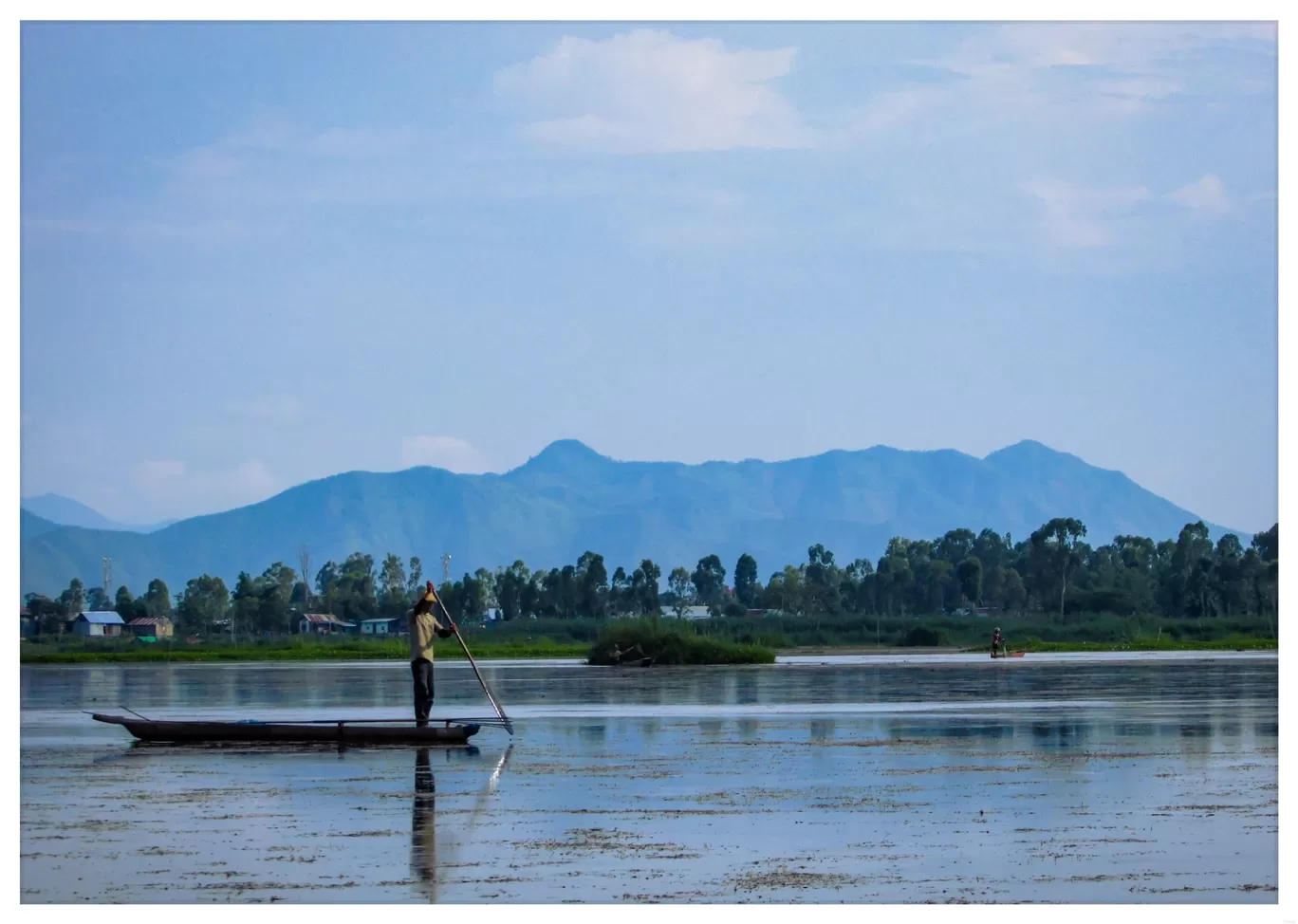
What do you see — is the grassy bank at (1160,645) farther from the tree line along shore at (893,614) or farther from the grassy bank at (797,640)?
the tree line along shore at (893,614)

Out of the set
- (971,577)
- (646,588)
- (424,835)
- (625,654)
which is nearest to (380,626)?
(646,588)

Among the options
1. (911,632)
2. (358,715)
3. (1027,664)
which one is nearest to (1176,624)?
(911,632)

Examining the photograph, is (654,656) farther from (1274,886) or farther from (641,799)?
(1274,886)

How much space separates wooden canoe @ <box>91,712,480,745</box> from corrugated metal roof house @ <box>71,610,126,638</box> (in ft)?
557

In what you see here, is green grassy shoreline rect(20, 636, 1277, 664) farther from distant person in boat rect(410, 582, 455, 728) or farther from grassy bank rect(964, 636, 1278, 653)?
distant person in boat rect(410, 582, 455, 728)

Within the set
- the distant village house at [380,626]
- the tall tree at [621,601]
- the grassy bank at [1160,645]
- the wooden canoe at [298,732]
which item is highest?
the wooden canoe at [298,732]

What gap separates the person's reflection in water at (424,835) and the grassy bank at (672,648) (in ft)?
145

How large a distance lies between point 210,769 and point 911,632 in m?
83.4

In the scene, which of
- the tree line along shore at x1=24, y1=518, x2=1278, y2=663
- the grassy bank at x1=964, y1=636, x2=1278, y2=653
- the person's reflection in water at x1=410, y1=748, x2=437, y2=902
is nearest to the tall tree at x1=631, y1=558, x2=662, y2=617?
the tree line along shore at x1=24, y1=518, x2=1278, y2=663

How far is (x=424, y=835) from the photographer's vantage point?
47.2 ft

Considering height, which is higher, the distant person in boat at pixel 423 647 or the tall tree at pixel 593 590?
the distant person in boat at pixel 423 647

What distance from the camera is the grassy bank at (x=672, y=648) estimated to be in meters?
64.0

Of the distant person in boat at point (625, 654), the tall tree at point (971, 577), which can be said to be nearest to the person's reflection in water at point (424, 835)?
the distant person in boat at point (625, 654)

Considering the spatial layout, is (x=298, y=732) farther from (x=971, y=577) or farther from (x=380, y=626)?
(x=971, y=577)
